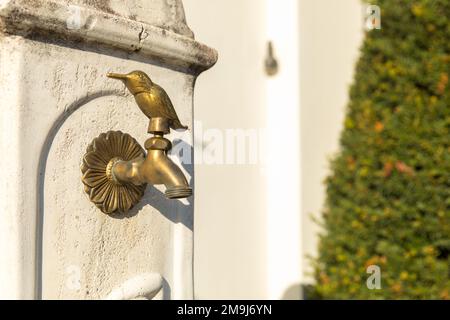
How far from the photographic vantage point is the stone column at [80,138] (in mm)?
1661

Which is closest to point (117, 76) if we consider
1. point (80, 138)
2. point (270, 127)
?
point (80, 138)

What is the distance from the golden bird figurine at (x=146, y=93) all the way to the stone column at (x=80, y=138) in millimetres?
103

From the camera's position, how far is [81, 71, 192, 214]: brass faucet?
72.1 inches

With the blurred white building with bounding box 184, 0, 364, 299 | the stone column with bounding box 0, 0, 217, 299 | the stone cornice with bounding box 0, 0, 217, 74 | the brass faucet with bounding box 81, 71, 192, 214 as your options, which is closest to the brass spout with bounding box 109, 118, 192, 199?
the brass faucet with bounding box 81, 71, 192, 214

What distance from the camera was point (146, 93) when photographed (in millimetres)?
1828

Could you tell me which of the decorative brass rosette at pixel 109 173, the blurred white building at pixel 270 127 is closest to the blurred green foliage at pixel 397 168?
the blurred white building at pixel 270 127

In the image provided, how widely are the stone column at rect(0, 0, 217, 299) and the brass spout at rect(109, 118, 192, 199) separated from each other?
0.12 m

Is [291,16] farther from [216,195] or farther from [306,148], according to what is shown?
[216,195]

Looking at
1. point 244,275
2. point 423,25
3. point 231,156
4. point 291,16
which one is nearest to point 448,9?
point 423,25

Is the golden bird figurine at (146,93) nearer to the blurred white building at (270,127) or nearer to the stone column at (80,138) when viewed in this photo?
the stone column at (80,138)

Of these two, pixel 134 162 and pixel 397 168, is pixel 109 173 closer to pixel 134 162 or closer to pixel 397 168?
pixel 134 162

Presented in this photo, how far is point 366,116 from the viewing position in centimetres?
423

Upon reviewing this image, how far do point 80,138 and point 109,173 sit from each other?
0.14 metres

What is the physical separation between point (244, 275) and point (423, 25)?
190 centimetres
